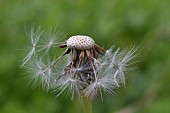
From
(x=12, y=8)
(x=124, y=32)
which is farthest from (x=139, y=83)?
(x=12, y=8)

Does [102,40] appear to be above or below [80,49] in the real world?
above

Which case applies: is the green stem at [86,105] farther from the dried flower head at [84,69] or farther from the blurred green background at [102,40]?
the blurred green background at [102,40]

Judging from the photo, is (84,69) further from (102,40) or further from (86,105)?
(102,40)


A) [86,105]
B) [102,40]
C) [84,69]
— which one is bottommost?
[86,105]

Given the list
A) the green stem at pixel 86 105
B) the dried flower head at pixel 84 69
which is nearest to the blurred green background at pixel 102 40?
the dried flower head at pixel 84 69

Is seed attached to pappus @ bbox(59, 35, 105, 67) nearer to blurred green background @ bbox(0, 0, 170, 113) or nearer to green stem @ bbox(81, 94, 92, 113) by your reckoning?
green stem @ bbox(81, 94, 92, 113)

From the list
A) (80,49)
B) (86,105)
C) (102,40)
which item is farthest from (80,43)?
(102,40)
